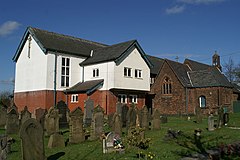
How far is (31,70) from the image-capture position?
35438mm

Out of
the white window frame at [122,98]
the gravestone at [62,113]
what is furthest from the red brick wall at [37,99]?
the gravestone at [62,113]

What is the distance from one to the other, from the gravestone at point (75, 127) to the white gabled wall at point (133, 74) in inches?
690

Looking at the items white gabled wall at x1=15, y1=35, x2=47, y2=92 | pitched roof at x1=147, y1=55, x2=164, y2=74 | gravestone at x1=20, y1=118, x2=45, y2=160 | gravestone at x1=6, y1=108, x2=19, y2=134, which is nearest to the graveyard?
gravestone at x1=20, y1=118, x2=45, y2=160

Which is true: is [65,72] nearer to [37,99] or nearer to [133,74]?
[37,99]

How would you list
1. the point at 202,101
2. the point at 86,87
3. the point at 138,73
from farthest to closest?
the point at 202,101 < the point at 138,73 < the point at 86,87

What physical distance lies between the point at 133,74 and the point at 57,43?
10886 mm

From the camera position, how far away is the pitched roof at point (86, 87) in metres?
32.6

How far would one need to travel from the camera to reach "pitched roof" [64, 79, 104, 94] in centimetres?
3263

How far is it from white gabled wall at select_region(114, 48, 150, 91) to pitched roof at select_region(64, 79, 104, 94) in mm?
2270

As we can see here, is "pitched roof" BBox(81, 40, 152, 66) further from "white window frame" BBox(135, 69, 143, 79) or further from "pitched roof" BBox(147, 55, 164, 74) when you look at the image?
"pitched roof" BBox(147, 55, 164, 74)

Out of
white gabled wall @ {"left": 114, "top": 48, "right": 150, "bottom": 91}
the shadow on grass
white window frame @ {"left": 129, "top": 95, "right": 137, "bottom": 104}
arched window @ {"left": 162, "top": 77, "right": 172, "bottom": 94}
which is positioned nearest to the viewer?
the shadow on grass

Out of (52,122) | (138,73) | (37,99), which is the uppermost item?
(138,73)

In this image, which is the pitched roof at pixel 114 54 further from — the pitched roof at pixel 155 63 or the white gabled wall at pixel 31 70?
the pitched roof at pixel 155 63

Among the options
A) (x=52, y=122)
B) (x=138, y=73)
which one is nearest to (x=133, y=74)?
(x=138, y=73)
